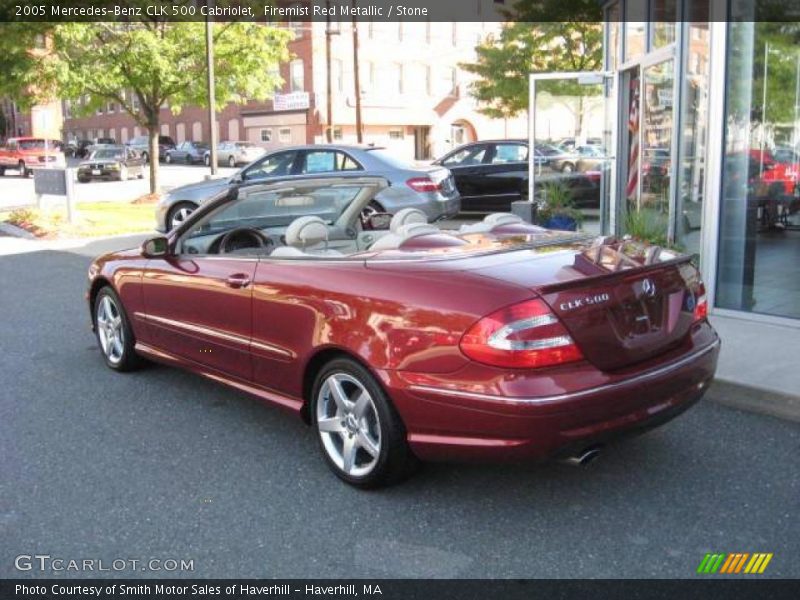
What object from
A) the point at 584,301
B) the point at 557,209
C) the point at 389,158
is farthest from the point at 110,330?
the point at 389,158

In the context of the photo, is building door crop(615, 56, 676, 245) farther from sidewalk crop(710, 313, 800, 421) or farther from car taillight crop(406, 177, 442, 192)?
car taillight crop(406, 177, 442, 192)

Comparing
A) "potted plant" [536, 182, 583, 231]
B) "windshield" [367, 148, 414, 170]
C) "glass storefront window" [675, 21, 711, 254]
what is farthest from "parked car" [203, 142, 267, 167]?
"glass storefront window" [675, 21, 711, 254]

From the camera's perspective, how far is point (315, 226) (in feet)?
15.7

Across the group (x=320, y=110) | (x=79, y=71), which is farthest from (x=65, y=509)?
(x=320, y=110)

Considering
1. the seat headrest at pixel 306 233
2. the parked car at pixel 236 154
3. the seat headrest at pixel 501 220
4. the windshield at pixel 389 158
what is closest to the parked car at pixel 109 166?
the parked car at pixel 236 154

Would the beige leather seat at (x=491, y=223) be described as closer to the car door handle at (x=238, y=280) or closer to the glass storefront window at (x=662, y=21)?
the car door handle at (x=238, y=280)

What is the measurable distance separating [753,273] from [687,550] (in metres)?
4.61

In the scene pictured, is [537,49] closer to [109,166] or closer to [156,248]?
[109,166]

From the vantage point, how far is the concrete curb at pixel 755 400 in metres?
4.86

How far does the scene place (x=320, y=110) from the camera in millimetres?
46844

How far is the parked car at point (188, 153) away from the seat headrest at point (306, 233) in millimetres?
45482

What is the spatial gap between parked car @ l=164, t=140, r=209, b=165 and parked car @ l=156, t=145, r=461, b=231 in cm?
3665

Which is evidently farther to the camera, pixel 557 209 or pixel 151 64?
pixel 151 64

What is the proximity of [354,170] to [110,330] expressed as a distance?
21.8 ft
